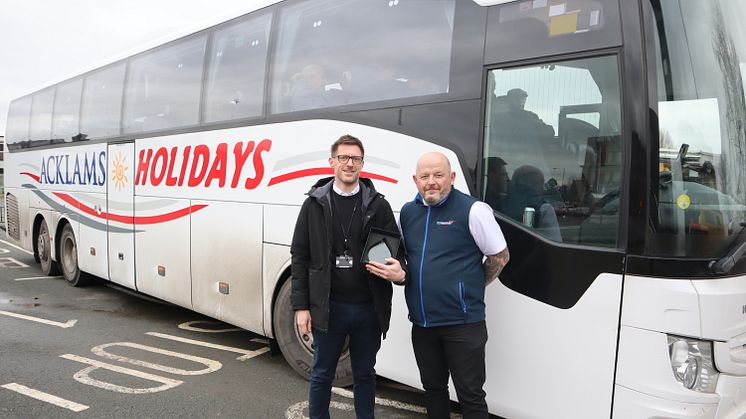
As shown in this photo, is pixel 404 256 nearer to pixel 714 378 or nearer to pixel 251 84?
A: pixel 714 378

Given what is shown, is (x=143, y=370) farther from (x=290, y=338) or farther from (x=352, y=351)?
(x=352, y=351)

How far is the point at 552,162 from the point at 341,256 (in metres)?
1.31

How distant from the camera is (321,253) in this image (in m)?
3.18

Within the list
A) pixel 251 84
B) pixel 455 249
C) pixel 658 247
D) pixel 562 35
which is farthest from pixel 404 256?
pixel 251 84

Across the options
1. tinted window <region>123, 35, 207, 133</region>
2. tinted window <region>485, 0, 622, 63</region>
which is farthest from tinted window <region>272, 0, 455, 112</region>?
tinted window <region>123, 35, 207, 133</region>

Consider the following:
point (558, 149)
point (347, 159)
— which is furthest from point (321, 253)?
point (558, 149)

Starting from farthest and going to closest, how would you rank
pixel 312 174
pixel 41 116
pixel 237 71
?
pixel 41 116 < pixel 237 71 < pixel 312 174

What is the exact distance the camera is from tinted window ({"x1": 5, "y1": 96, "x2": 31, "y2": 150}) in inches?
436

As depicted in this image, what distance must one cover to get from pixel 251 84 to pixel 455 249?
3.17m

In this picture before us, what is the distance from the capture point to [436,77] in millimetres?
3791

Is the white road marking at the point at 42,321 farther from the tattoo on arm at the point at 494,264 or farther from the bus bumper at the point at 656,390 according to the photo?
the bus bumper at the point at 656,390

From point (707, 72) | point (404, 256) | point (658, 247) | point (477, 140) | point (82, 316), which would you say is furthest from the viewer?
point (82, 316)

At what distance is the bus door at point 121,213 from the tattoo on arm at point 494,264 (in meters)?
5.47

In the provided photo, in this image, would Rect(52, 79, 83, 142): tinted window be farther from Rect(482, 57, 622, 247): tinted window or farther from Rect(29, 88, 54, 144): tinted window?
Rect(482, 57, 622, 247): tinted window
